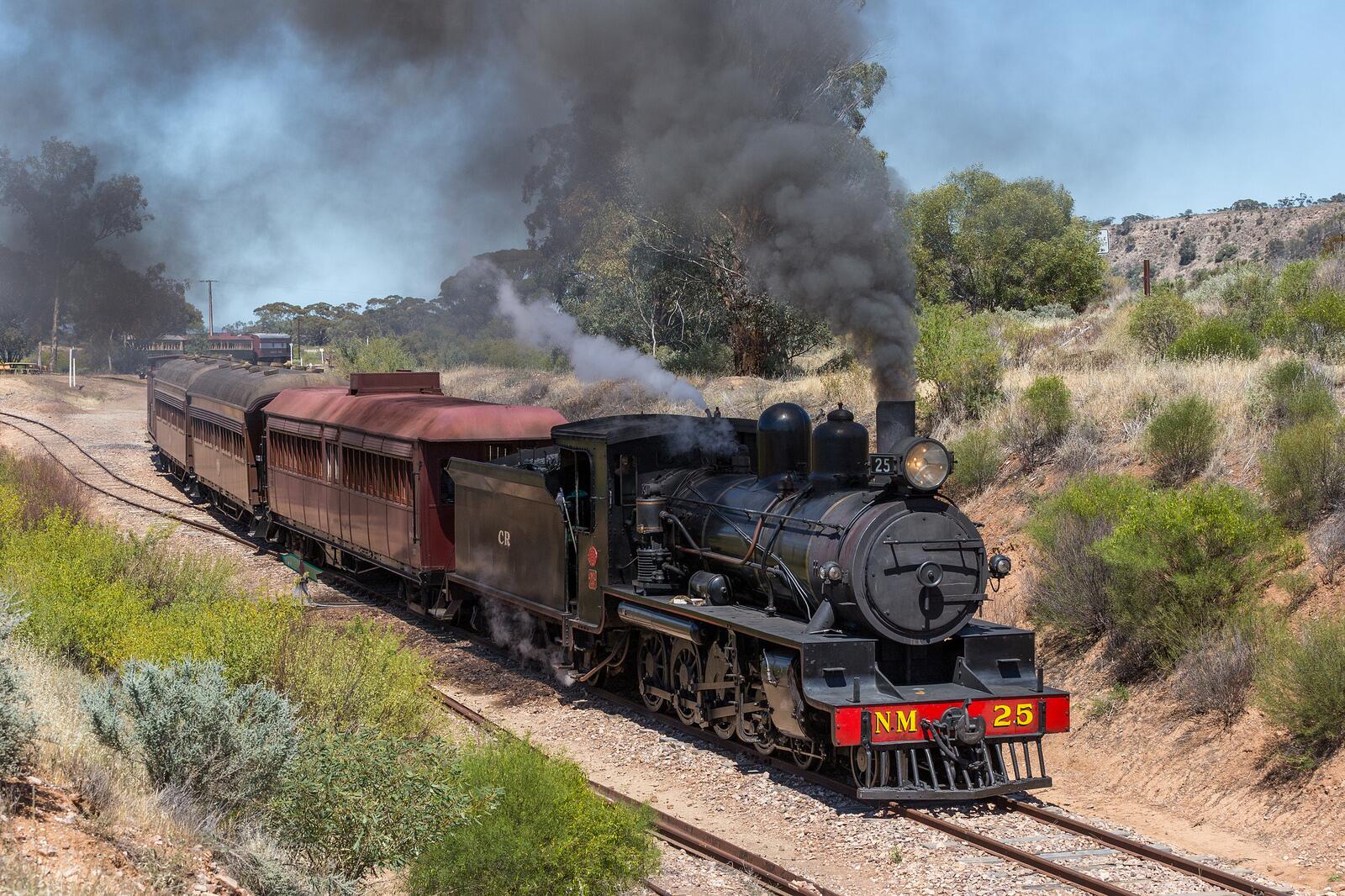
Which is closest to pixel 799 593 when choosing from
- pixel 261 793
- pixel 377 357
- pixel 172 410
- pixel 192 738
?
pixel 261 793

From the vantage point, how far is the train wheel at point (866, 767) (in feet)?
25.2

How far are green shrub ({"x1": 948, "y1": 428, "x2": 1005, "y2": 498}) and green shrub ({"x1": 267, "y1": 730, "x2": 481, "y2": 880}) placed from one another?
10191mm

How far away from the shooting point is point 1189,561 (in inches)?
404

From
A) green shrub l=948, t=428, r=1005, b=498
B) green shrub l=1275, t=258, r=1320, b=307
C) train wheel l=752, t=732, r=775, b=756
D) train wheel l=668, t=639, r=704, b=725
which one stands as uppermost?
green shrub l=1275, t=258, r=1320, b=307

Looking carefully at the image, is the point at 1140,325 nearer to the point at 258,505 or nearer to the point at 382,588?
the point at 382,588

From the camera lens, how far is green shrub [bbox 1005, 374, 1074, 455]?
1491 cm

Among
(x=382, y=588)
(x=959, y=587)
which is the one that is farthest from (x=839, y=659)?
(x=382, y=588)

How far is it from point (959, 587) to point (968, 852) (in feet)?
6.34

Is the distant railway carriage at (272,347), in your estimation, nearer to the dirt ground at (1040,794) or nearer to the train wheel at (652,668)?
the dirt ground at (1040,794)

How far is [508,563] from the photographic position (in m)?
12.0

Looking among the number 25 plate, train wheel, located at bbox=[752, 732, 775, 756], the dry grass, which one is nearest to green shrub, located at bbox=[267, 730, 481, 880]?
the dry grass

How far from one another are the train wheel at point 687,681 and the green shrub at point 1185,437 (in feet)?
20.5

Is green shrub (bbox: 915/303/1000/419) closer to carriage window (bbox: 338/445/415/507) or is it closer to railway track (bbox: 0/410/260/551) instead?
carriage window (bbox: 338/445/415/507)

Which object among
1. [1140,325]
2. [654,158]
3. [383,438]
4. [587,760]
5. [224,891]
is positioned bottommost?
[587,760]
